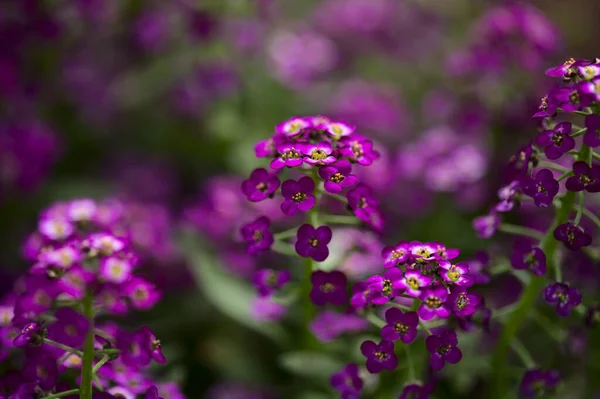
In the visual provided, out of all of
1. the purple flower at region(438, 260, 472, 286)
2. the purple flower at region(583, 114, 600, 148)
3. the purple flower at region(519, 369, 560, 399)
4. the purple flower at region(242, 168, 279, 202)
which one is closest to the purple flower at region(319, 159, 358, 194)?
the purple flower at region(242, 168, 279, 202)

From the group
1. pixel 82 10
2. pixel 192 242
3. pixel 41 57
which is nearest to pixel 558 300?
Result: pixel 192 242

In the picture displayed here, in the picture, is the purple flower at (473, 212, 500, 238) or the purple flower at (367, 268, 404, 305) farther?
the purple flower at (473, 212, 500, 238)

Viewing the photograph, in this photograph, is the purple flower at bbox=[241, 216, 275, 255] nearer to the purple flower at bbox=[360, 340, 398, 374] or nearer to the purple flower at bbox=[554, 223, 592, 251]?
the purple flower at bbox=[360, 340, 398, 374]

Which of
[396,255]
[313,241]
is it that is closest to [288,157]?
[313,241]

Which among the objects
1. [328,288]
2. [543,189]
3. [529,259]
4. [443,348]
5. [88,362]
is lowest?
[88,362]

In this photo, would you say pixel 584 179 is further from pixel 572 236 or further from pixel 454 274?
pixel 454 274

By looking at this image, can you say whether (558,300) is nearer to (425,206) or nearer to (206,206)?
(425,206)

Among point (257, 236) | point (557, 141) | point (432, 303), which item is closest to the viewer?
point (432, 303)
